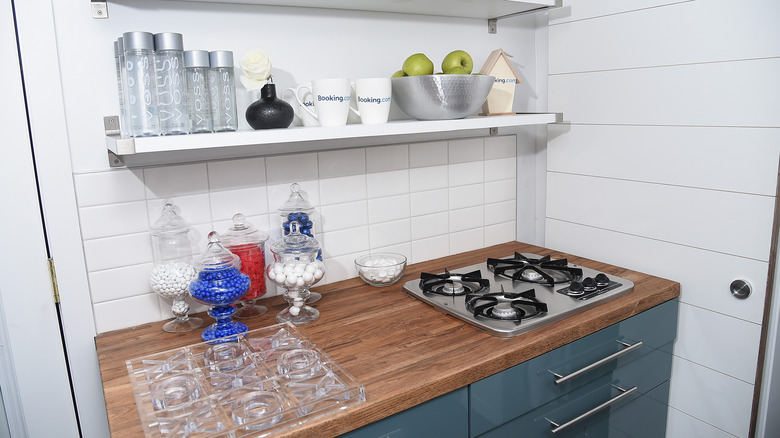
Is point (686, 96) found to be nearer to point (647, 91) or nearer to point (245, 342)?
point (647, 91)

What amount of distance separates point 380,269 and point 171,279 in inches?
23.2

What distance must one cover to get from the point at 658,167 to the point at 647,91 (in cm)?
24

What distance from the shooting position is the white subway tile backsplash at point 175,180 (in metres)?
1.43

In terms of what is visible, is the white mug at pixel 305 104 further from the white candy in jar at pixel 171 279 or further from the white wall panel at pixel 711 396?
the white wall panel at pixel 711 396

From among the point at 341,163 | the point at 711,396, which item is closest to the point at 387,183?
the point at 341,163

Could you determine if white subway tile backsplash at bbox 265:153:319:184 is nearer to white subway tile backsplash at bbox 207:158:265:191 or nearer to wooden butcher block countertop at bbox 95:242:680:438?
white subway tile backsplash at bbox 207:158:265:191

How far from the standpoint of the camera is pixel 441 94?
5.08 ft

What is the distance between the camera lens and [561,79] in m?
1.96

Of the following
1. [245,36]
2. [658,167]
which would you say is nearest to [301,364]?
[245,36]

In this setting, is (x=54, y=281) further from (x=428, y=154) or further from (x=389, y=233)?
(x=428, y=154)

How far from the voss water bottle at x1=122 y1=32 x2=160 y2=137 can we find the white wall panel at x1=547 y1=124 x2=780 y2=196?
138 centimetres

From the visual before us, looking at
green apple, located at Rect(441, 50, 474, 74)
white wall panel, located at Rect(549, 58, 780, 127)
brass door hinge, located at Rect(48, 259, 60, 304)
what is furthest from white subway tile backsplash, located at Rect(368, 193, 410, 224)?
brass door hinge, located at Rect(48, 259, 60, 304)

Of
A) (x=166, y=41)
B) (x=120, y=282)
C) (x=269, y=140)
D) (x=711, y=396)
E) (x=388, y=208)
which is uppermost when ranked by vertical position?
(x=166, y=41)

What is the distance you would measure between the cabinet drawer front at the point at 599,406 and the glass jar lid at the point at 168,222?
0.93m
